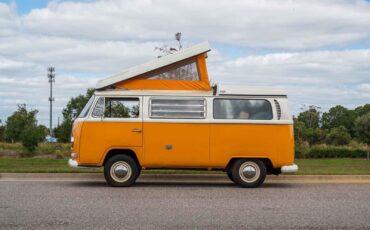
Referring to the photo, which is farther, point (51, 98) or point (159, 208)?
point (51, 98)

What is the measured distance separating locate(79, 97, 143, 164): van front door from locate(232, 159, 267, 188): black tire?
227 cm

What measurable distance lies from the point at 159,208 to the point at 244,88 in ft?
15.4

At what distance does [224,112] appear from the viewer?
13406 millimetres

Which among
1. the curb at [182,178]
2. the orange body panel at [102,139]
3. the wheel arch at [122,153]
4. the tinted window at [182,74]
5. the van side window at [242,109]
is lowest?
the curb at [182,178]

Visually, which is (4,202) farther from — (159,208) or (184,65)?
(184,65)

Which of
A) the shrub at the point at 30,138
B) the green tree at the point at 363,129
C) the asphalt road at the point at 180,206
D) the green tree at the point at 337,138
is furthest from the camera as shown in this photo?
the green tree at the point at 337,138

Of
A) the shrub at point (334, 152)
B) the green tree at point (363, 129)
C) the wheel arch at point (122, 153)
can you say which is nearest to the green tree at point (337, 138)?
the shrub at point (334, 152)

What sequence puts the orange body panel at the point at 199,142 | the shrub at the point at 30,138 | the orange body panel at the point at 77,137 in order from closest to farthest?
the orange body panel at the point at 77,137
the orange body panel at the point at 199,142
the shrub at the point at 30,138

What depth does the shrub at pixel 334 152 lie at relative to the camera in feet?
125

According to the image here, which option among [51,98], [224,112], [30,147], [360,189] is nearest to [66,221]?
[224,112]

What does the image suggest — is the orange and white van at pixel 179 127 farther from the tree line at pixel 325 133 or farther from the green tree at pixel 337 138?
the green tree at pixel 337 138

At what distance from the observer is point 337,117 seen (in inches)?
3959

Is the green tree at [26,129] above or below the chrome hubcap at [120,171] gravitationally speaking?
above

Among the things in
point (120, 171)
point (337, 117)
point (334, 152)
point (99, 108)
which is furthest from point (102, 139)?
point (337, 117)
